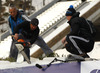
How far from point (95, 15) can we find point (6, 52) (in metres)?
5.76

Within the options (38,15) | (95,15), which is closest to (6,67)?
(95,15)

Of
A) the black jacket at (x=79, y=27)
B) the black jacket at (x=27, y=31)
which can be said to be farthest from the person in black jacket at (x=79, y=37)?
the black jacket at (x=27, y=31)

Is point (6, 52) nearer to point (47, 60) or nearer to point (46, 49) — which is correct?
point (46, 49)

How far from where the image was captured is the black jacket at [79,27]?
212 inches

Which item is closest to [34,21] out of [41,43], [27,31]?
[27,31]

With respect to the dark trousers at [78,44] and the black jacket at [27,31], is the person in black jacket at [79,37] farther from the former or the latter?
the black jacket at [27,31]

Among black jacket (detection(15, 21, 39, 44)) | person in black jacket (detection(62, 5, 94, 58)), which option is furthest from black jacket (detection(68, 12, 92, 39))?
black jacket (detection(15, 21, 39, 44))

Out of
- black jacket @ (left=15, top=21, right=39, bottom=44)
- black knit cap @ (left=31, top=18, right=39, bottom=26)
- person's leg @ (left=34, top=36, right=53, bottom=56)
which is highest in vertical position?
black knit cap @ (left=31, top=18, right=39, bottom=26)

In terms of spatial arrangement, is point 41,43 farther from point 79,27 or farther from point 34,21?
point 79,27

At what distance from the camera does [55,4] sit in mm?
19781

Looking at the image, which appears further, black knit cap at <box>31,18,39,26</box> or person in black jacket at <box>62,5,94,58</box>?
black knit cap at <box>31,18,39,26</box>

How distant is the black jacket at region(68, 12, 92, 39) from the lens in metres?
5.39

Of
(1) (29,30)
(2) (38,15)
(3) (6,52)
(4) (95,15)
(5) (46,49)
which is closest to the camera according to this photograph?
(1) (29,30)

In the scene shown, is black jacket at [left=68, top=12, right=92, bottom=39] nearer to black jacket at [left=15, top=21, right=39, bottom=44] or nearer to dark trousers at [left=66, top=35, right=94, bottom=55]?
dark trousers at [left=66, top=35, right=94, bottom=55]
